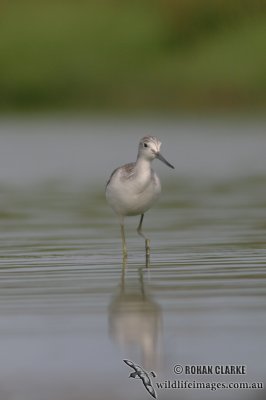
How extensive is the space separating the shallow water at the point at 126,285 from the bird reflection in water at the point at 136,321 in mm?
14

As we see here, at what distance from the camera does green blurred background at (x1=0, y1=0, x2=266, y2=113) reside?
38578mm

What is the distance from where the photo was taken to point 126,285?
12898 mm

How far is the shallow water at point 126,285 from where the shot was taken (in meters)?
9.51

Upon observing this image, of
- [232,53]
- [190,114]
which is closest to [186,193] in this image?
[190,114]

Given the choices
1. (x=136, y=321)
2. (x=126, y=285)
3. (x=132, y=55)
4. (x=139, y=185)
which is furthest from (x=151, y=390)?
(x=132, y=55)

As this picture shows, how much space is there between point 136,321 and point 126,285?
1.76 m

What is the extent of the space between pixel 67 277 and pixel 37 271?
451 mm

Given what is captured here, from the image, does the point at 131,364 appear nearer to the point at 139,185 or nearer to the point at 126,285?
the point at 126,285

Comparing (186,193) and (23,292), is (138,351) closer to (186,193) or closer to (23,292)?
(23,292)

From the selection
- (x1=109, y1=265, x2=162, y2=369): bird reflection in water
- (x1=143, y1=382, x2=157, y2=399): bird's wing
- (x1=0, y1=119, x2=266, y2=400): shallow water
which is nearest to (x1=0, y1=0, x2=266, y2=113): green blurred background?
(x1=0, y1=119, x2=266, y2=400): shallow water

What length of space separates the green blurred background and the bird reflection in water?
25.3m

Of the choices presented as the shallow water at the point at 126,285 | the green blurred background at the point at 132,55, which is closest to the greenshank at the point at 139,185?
the shallow water at the point at 126,285

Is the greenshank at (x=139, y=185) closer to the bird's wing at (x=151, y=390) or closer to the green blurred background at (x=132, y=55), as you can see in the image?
the bird's wing at (x=151, y=390)

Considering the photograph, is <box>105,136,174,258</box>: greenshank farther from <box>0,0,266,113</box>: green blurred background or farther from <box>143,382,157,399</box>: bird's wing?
<box>0,0,266,113</box>: green blurred background
